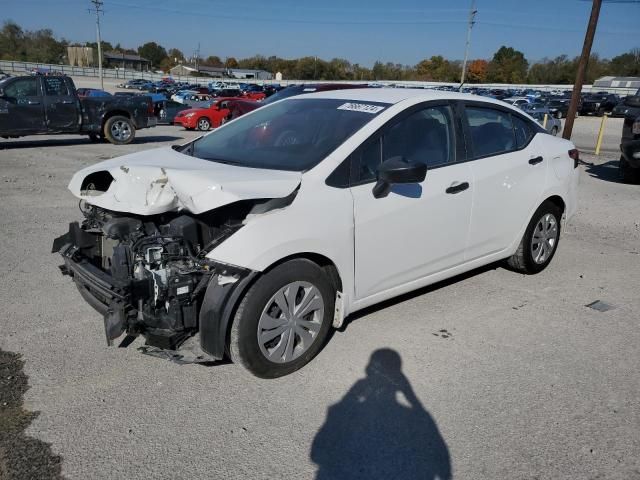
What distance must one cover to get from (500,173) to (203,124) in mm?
19163

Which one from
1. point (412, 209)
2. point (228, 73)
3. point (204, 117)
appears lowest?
point (204, 117)

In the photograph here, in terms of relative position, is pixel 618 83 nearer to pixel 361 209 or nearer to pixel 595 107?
pixel 595 107

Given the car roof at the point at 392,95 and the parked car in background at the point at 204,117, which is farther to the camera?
the parked car in background at the point at 204,117

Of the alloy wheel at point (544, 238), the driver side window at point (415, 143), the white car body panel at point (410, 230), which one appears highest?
the driver side window at point (415, 143)

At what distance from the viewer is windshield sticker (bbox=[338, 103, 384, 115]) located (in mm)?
3750

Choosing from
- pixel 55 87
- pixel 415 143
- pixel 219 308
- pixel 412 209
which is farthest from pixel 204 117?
pixel 219 308

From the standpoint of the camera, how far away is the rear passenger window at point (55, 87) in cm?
1385

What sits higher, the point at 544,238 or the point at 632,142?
the point at 632,142

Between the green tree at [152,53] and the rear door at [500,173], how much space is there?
143 meters

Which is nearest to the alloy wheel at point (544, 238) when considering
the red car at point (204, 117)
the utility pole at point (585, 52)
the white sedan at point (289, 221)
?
the white sedan at point (289, 221)

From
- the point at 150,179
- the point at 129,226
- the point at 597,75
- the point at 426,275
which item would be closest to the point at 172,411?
the point at 129,226

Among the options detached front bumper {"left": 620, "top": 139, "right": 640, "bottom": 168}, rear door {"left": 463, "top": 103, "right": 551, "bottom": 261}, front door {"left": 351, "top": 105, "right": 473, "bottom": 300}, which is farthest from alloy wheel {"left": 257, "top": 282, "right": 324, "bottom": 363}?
detached front bumper {"left": 620, "top": 139, "right": 640, "bottom": 168}

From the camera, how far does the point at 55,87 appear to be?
551 inches

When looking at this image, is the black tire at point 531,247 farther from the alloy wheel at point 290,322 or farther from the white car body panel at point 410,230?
the alloy wheel at point 290,322
